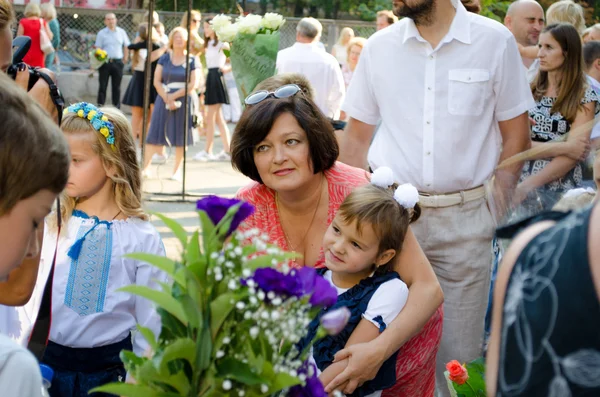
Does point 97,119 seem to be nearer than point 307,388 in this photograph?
No

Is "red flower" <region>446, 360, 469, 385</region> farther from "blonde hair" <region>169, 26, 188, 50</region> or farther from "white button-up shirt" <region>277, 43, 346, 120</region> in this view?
"blonde hair" <region>169, 26, 188, 50</region>

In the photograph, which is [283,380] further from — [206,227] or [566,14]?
[566,14]

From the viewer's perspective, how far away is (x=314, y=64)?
1014 cm

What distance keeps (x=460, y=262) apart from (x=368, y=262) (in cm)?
114

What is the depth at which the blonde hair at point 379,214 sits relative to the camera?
10.2ft

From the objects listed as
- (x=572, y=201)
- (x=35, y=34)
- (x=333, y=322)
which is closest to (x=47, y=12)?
(x=35, y=34)

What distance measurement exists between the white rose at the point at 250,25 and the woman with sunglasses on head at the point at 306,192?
2.01m

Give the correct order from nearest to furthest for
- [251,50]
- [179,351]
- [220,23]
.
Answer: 1. [179,351]
2. [251,50]
3. [220,23]

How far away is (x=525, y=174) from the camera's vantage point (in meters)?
2.64

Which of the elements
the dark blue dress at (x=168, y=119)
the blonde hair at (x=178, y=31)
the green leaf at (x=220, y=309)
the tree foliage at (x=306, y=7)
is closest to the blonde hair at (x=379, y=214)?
the green leaf at (x=220, y=309)

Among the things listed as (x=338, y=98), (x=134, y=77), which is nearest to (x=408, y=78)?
(x=338, y=98)

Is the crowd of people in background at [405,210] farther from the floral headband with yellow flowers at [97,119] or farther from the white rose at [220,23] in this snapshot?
the white rose at [220,23]

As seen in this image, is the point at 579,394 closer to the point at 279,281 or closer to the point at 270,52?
the point at 279,281

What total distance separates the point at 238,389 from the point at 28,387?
0.39 metres
